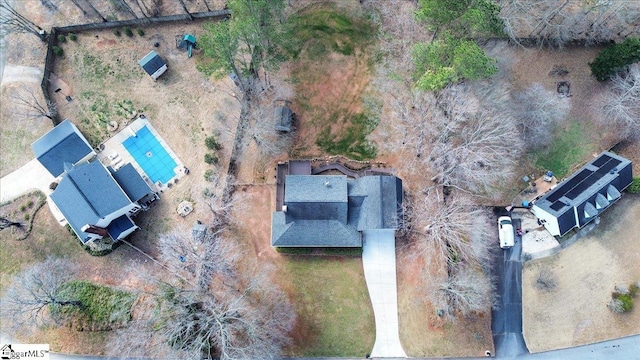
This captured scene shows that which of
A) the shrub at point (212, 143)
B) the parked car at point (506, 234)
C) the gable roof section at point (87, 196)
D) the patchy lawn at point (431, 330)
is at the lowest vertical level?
the patchy lawn at point (431, 330)

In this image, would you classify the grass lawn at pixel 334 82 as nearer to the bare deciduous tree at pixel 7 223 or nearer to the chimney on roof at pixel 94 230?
the chimney on roof at pixel 94 230

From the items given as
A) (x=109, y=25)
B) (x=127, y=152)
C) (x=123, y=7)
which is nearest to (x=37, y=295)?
(x=127, y=152)

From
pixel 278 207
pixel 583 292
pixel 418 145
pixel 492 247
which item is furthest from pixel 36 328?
pixel 583 292

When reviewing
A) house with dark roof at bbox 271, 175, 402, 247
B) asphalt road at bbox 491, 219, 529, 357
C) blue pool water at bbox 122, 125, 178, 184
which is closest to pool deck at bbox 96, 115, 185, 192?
blue pool water at bbox 122, 125, 178, 184

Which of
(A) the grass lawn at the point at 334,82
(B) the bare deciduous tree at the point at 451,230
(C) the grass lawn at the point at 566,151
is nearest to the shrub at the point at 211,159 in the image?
(A) the grass lawn at the point at 334,82

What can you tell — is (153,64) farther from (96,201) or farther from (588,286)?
(588,286)

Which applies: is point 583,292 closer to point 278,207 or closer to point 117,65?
point 278,207
